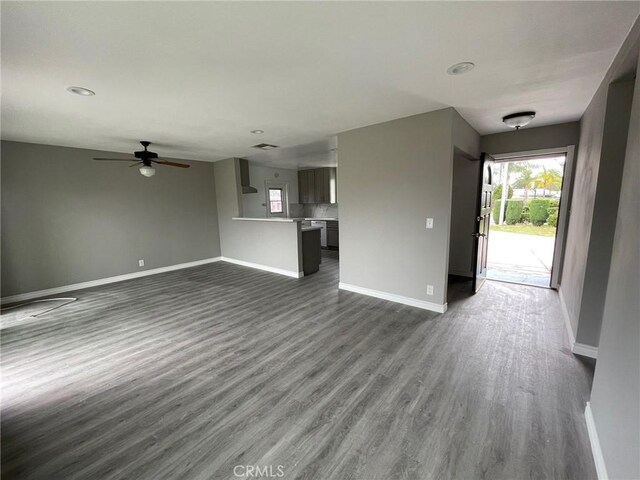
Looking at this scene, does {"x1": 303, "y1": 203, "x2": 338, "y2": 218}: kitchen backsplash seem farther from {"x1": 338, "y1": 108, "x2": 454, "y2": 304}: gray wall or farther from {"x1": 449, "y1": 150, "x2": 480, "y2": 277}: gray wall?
{"x1": 338, "y1": 108, "x2": 454, "y2": 304}: gray wall

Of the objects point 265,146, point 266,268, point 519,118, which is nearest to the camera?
point 519,118

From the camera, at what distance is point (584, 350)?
2.37 m

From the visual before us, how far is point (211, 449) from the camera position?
60.7 inches

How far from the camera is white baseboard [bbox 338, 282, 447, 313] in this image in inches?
129

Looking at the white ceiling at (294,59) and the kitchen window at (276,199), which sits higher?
the white ceiling at (294,59)

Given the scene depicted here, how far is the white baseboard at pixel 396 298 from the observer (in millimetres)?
3281

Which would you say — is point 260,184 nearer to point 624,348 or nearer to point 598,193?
point 598,193

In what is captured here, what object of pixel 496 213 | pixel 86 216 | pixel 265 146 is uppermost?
pixel 265 146

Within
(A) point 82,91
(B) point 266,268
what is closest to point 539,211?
(B) point 266,268

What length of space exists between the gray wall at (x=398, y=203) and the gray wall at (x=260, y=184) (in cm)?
394

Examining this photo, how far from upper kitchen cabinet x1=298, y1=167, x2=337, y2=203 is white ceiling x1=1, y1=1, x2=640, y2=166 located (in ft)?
14.4

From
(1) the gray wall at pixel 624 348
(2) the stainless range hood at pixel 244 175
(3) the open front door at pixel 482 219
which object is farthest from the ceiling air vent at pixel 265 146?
(1) the gray wall at pixel 624 348

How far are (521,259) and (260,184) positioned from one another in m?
6.86

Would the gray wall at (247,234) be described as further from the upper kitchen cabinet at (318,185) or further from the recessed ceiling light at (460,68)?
the recessed ceiling light at (460,68)
